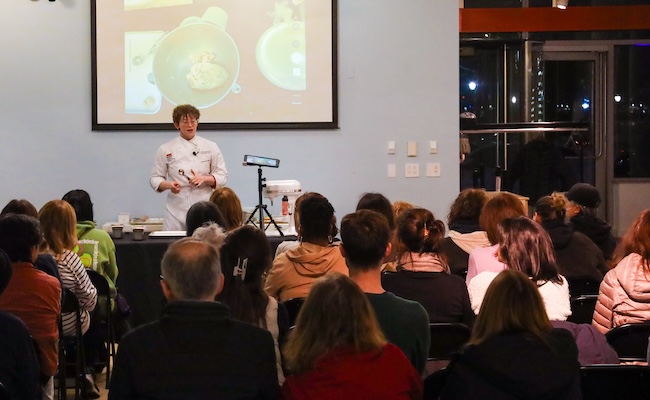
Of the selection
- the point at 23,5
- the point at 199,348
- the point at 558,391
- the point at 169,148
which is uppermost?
the point at 23,5

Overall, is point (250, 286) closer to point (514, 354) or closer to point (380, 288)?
point (380, 288)

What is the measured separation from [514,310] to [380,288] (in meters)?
0.58

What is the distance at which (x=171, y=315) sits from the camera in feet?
6.95

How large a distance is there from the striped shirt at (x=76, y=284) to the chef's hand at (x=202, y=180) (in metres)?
2.24

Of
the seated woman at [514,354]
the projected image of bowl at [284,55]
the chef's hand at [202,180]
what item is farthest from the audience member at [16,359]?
the projected image of bowl at [284,55]

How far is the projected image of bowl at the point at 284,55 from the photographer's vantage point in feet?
23.2

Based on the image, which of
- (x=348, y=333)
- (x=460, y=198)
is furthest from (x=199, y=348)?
(x=460, y=198)

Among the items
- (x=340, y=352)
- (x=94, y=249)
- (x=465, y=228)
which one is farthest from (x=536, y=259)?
(x=94, y=249)

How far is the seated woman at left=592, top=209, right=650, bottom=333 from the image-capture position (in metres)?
3.40

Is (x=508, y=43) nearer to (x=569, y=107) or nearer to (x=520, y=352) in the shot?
(x=569, y=107)

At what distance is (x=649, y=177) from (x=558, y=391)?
8836 millimetres

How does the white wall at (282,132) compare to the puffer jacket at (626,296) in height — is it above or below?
above


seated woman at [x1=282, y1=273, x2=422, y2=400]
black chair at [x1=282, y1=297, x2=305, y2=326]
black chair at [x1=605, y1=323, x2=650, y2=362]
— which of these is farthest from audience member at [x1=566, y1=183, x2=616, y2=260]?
seated woman at [x1=282, y1=273, x2=422, y2=400]

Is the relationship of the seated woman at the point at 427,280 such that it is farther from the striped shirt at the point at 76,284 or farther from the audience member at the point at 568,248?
the striped shirt at the point at 76,284
